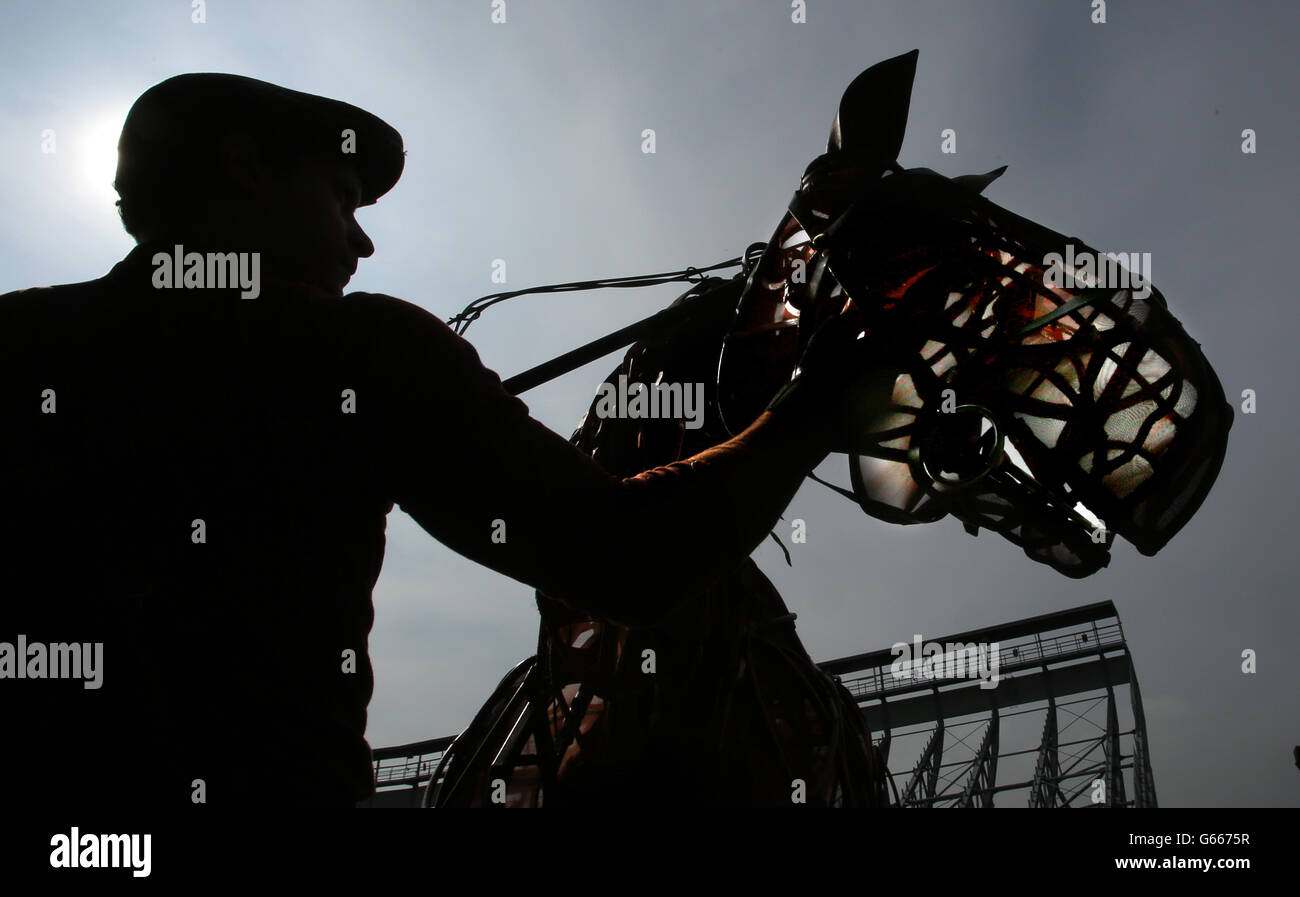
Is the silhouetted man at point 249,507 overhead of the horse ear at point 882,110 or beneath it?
beneath

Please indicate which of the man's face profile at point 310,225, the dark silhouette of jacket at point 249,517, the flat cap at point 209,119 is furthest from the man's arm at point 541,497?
the flat cap at point 209,119

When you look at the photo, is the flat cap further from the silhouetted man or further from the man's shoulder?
the man's shoulder

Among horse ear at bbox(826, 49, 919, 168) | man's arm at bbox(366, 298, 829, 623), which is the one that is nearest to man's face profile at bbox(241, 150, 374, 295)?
man's arm at bbox(366, 298, 829, 623)

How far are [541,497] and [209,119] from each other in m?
0.90

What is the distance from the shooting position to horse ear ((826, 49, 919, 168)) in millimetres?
2035

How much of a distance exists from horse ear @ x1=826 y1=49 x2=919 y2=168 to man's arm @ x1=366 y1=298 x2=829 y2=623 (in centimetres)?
126

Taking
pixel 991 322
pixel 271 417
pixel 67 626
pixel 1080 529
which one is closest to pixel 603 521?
pixel 271 417

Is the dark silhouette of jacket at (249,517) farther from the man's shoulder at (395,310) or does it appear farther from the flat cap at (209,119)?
the flat cap at (209,119)

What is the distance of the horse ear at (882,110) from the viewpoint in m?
2.04

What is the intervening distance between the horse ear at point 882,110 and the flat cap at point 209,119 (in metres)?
1.22

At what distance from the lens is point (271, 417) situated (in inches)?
42.1

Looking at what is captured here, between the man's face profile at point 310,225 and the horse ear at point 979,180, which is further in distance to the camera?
the horse ear at point 979,180
